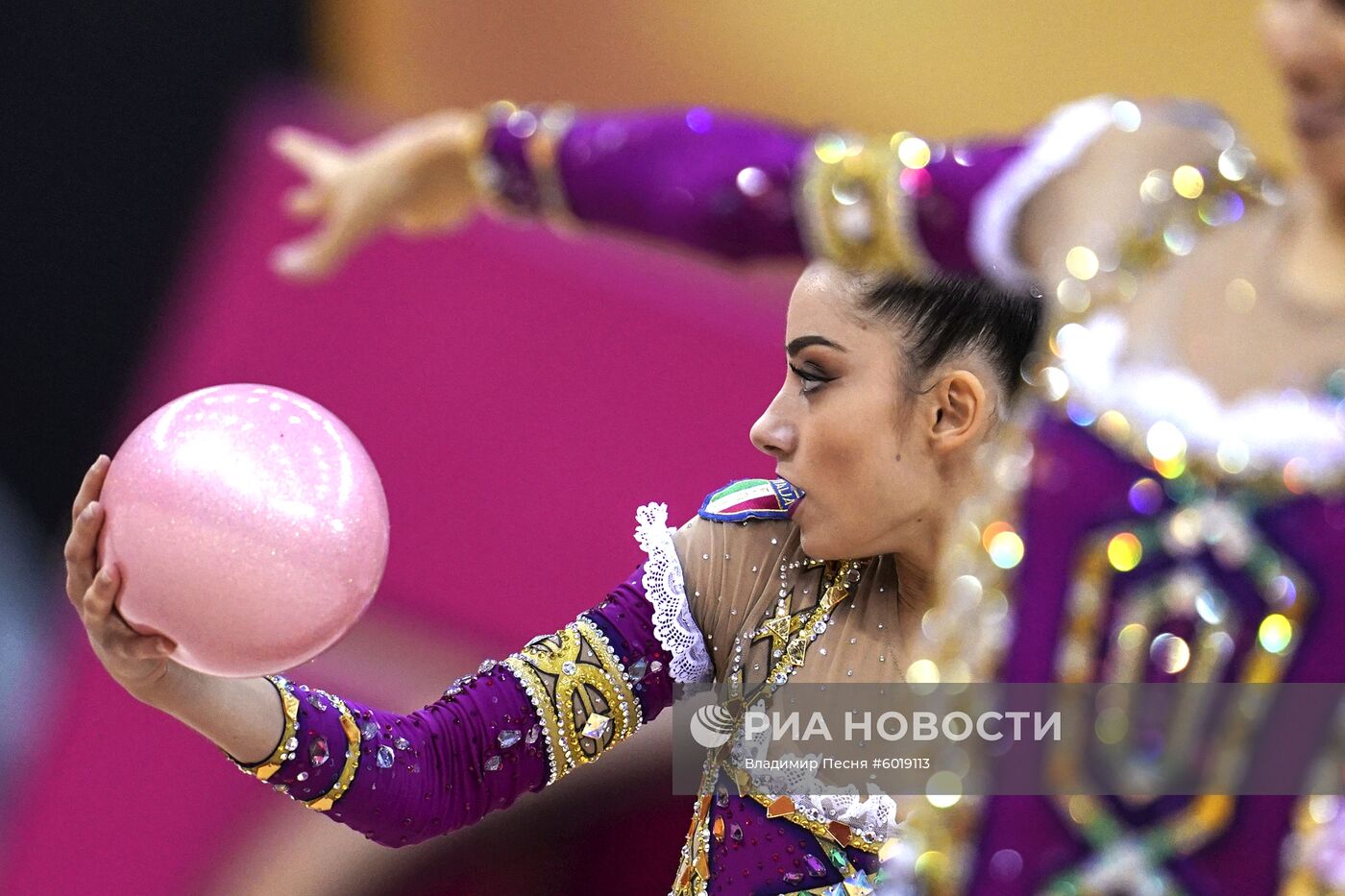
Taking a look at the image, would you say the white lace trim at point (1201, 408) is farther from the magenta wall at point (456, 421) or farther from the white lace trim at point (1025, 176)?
the magenta wall at point (456, 421)

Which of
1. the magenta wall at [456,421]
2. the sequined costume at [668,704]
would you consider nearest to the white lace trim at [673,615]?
the sequined costume at [668,704]

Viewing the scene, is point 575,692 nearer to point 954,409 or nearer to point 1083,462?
point 954,409

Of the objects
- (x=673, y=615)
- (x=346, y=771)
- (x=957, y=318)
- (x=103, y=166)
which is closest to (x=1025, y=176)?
(x=957, y=318)

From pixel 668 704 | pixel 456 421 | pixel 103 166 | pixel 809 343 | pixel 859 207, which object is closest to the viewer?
pixel 859 207

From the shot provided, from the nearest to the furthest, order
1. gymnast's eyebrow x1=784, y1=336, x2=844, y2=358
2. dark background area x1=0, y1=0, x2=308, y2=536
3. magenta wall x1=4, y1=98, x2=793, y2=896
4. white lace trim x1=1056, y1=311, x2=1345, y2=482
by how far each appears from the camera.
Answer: white lace trim x1=1056, y1=311, x2=1345, y2=482 → gymnast's eyebrow x1=784, y1=336, x2=844, y2=358 → magenta wall x1=4, y1=98, x2=793, y2=896 → dark background area x1=0, y1=0, x2=308, y2=536

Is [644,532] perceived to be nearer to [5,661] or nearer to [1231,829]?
[1231,829]

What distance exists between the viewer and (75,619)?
6.48ft

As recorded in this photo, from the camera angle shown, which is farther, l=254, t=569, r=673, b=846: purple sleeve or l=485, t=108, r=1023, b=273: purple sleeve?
l=254, t=569, r=673, b=846: purple sleeve

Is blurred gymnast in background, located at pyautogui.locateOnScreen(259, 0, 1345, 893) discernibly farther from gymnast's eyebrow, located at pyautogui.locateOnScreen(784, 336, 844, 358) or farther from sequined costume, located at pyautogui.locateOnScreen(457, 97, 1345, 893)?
gymnast's eyebrow, located at pyautogui.locateOnScreen(784, 336, 844, 358)

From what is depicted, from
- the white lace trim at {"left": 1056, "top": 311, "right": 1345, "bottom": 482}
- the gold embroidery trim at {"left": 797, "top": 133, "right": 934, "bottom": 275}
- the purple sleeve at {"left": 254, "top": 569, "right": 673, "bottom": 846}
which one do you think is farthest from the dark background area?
the white lace trim at {"left": 1056, "top": 311, "right": 1345, "bottom": 482}

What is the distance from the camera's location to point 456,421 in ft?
5.62

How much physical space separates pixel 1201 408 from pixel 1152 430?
19 mm

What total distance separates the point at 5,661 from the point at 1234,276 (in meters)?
2.21

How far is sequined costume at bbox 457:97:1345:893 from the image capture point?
610 millimetres
